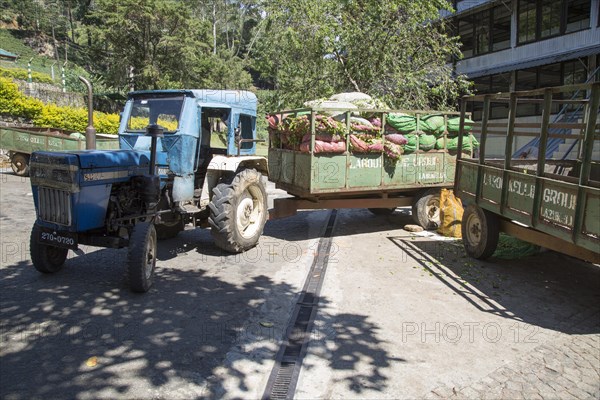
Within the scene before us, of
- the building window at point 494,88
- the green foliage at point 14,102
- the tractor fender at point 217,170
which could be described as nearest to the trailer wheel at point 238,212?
the tractor fender at point 217,170

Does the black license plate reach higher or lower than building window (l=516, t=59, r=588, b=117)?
lower

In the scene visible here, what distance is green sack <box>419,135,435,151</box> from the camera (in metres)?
8.43

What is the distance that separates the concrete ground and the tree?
288 inches

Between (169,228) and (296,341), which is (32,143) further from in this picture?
(296,341)

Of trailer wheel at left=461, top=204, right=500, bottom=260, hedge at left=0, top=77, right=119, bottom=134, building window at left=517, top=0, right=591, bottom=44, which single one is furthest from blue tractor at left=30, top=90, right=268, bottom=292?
building window at left=517, top=0, right=591, bottom=44

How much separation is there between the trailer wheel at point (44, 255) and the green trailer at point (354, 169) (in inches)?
138

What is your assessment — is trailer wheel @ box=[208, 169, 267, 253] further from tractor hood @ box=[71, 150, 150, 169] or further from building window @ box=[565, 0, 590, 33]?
building window @ box=[565, 0, 590, 33]

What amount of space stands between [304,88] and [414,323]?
10.7m

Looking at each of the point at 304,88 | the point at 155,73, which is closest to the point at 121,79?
the point at 155,73

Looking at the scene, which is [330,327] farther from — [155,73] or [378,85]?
[155,73]

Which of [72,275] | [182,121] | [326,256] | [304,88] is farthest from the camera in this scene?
[304,88]

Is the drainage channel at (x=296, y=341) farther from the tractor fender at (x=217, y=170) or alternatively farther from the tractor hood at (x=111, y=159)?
the tractor hood at (x=111, y=159)

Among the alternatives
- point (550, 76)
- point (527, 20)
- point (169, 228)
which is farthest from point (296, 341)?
point (527, 20)

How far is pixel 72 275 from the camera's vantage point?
5.75 m
